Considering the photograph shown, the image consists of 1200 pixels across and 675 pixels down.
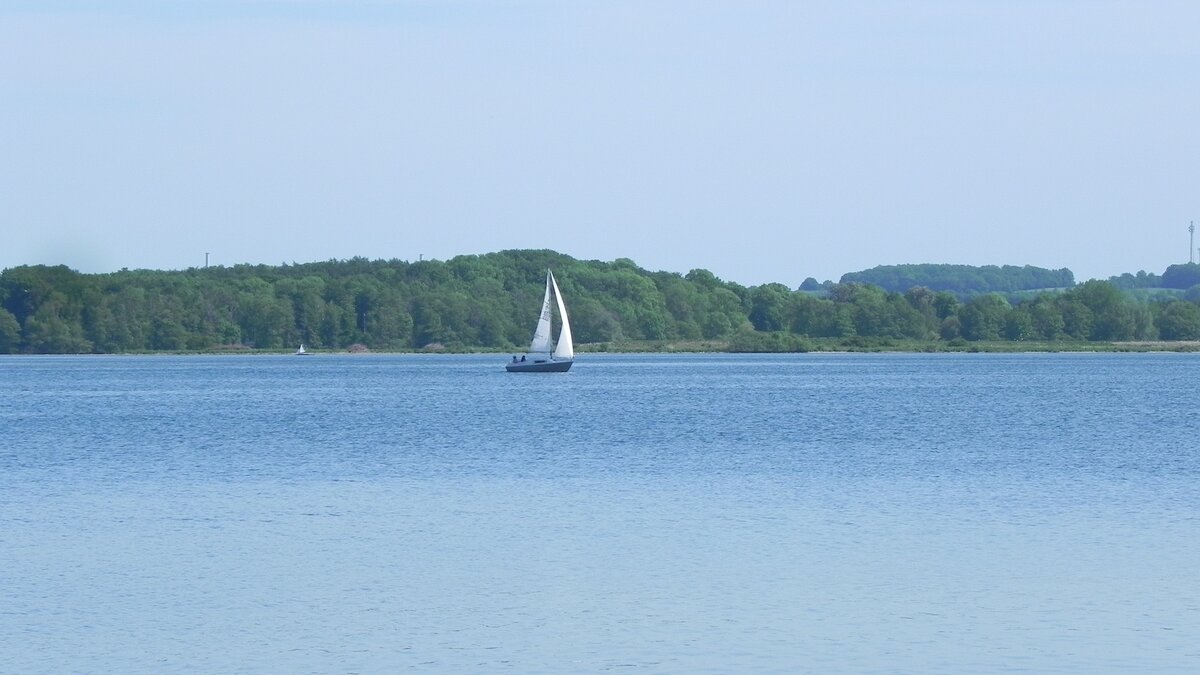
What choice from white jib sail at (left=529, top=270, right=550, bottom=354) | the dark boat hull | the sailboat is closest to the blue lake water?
white jib sail at (left=529, top=270, right=550, bottom=354)

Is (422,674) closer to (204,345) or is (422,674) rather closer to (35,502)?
(35,502)

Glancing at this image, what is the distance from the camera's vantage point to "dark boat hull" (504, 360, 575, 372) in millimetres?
112625

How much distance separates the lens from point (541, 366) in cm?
11419

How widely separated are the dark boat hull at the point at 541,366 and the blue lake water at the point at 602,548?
5199 centimetres

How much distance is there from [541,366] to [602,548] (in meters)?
88.1

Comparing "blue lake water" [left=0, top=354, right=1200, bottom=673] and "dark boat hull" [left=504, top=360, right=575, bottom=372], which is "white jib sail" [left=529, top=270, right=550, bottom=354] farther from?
"blue lake water" [left=0, top=354, right=1200, bottom=673]

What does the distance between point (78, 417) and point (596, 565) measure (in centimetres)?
5005

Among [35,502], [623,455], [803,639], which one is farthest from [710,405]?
[803,639]

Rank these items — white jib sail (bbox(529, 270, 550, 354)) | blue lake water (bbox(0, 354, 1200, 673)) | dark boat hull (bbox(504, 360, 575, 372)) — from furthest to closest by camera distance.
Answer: dark boat hull (bbox(504, 360, 575, 372))
white jib sail (bbox(529, 270, 550, 354))
blue lake water (bbox(0, 354, 1200, 673))

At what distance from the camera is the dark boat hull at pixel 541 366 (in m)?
113

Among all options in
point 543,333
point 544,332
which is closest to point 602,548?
point 544,332

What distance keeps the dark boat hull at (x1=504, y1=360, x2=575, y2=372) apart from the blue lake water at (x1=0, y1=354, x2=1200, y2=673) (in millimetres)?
51994

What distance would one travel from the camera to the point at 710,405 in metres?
78.3

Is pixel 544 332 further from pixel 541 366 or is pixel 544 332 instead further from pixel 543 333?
pixel 541 366
